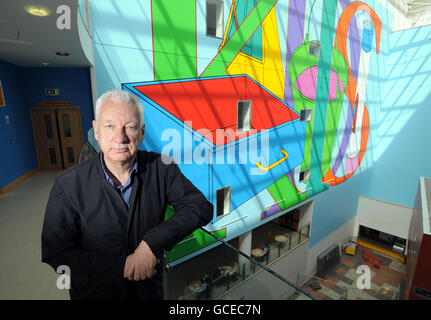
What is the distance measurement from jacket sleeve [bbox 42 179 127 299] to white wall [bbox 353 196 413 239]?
1529 centimetres

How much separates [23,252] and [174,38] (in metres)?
4.37

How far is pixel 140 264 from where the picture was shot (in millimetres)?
1191

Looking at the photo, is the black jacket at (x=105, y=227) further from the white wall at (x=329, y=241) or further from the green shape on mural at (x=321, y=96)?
the white wall at (x=329, y=241)

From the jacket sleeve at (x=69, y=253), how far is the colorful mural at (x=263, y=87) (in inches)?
59.5

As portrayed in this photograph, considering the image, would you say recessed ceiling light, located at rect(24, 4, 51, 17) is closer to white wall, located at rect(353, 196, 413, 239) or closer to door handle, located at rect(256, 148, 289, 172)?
door handle, located at rect(256, 148, 289, 172)

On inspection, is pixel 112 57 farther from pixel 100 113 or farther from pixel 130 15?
pixel 100 113

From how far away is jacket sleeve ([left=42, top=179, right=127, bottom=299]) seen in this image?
1.19 metres

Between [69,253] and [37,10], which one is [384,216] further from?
[37,10]

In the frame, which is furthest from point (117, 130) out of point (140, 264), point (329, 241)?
point (329, 241)

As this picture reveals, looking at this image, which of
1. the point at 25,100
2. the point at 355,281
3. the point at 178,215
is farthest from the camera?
the point at 355,281

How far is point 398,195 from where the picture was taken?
12.5 metres

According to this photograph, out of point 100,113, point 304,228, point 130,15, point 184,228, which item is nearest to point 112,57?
point 130,15

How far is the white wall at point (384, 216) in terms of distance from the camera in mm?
12328
